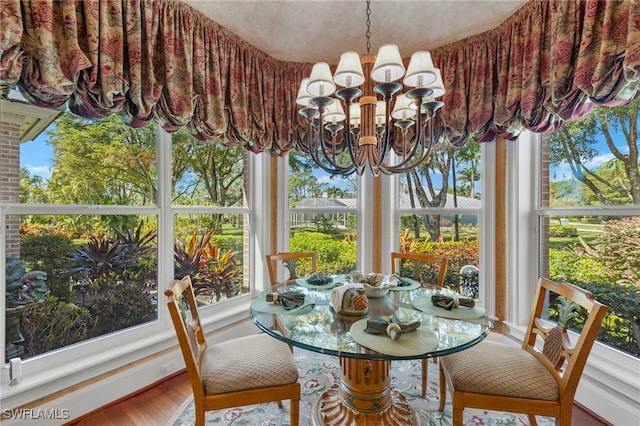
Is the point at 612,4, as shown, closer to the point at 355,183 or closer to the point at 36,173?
the point at 355,183

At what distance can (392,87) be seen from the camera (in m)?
1.40

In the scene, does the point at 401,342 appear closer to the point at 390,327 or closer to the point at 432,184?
the point at 390,327

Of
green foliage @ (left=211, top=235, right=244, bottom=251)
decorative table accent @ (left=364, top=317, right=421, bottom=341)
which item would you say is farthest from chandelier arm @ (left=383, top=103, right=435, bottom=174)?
green foliage @ (left=211, top=235, right=244, bottom=251)

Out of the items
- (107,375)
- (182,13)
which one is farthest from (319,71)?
(107,375)

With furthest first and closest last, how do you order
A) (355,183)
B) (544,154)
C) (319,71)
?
(355,183) < (544,154) < (319,71)

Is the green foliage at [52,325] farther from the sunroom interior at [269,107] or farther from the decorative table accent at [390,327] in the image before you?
the decorative table accent at [390,327]

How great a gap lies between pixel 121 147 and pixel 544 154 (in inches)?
122

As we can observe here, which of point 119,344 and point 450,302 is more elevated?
point 450,302

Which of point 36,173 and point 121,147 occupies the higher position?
point 121,147

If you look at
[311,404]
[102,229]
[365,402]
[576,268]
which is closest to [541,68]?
[576,268]

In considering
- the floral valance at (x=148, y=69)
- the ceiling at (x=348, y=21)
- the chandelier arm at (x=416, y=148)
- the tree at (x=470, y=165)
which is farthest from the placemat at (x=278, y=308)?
the ceiling at (x=348, y=21)

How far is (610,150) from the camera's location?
1.81m

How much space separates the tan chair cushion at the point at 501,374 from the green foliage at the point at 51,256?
88.0 inches

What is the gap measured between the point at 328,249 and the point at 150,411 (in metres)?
1.87
